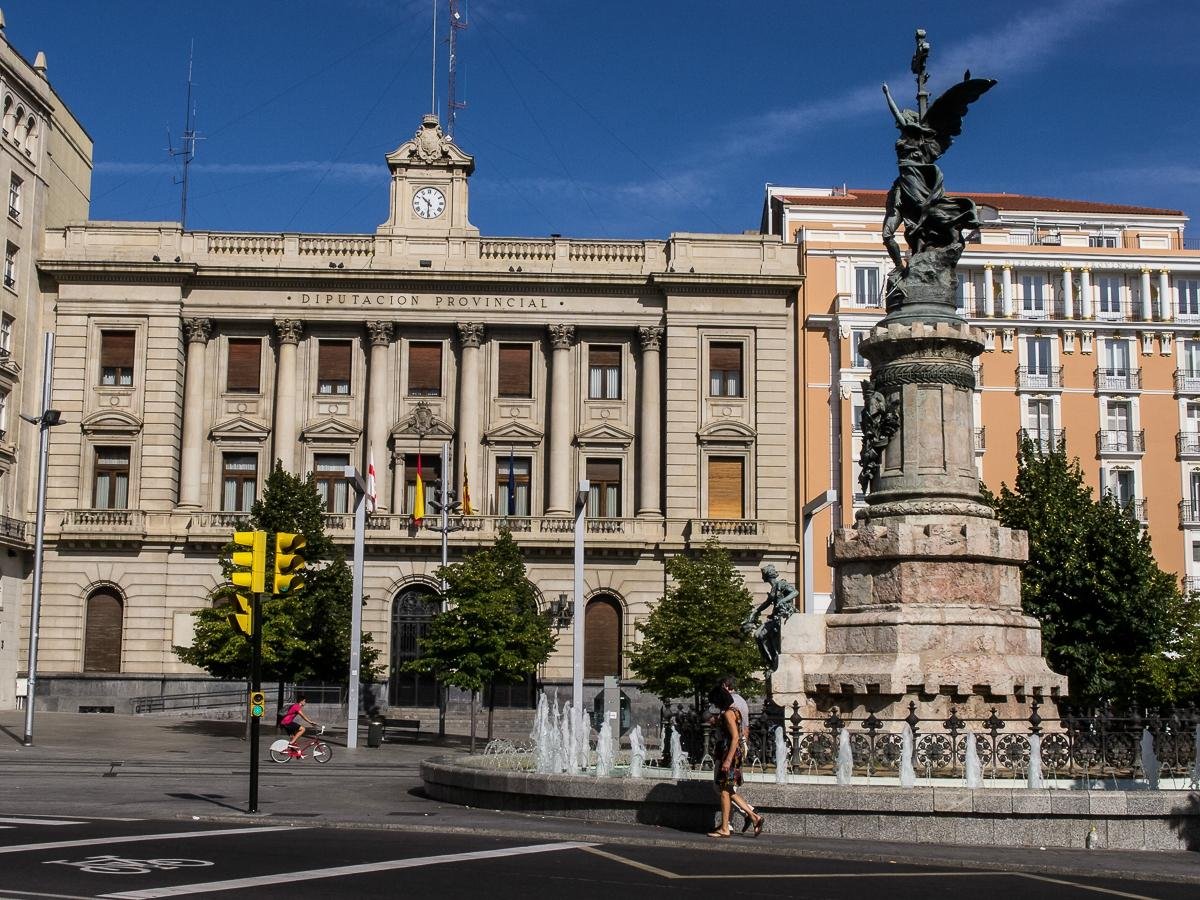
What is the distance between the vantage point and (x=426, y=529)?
55.3 metres

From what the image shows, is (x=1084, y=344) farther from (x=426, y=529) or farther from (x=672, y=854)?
(x=672, y=854)

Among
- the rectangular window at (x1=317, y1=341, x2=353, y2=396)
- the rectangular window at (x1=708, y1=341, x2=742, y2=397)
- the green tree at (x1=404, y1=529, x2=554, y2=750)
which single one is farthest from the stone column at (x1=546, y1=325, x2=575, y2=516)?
the green tree at (x1=404, y1=529, x2=554, y2=750)

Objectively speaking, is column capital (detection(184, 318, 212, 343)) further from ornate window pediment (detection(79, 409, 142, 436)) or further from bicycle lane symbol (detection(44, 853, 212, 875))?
bicycle lane symbol (detection(44, 853, 212, 875))

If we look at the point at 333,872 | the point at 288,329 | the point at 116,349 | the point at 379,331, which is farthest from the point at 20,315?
the point at 333,872

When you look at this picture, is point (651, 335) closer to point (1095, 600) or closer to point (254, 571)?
point (1095, 600)

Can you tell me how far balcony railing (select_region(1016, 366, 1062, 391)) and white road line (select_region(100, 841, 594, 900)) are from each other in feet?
163

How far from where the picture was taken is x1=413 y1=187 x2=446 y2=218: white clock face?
2288 inches

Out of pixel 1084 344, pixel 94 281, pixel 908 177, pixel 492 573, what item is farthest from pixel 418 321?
pixel 908 177

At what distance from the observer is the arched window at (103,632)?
179 ft

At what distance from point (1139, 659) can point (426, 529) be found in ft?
86.4

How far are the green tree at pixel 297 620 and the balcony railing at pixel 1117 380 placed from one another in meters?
32.0

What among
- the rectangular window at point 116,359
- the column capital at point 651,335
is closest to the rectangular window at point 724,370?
the column capital at point 651,335

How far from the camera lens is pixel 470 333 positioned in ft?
187

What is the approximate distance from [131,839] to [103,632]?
41867 mm
